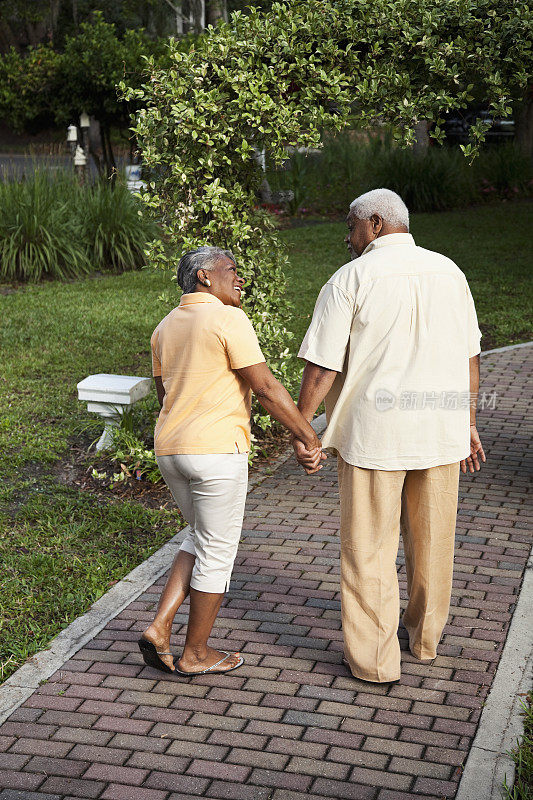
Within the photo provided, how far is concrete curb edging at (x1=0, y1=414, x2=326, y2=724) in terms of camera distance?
12.5ft

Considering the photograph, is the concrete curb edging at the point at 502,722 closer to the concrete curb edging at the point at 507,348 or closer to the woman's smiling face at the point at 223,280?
the woman's smiling face at the point at 223,280

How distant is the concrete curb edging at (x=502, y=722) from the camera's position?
10.2 ft

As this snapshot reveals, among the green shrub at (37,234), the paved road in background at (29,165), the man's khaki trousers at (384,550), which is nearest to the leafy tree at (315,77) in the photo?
the man's khaki trousers at (384,550)

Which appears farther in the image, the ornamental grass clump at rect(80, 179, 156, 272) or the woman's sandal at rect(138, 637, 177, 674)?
the ornamental grass clump at rect(80, 179, 156, 272)

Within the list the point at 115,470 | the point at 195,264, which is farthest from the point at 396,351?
the point at 115,470

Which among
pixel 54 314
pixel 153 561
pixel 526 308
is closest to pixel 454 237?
pixel 526 308

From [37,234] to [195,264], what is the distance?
10.6 m

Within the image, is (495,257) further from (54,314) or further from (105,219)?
(54,314)

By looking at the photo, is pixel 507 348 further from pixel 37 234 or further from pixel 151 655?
pixel 37 234

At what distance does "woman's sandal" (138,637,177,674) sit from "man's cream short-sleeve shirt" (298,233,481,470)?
1132 mm

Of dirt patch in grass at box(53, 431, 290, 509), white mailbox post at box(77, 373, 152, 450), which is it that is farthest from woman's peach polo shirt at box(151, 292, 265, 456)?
white mailbox post at box(77, 373, 152, 450)

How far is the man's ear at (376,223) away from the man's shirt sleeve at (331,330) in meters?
0.30

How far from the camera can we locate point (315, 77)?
229 inches

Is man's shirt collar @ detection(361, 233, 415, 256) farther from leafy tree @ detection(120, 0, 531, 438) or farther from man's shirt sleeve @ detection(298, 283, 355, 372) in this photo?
leafy tree @ detection(120, 0, 531, 438)
